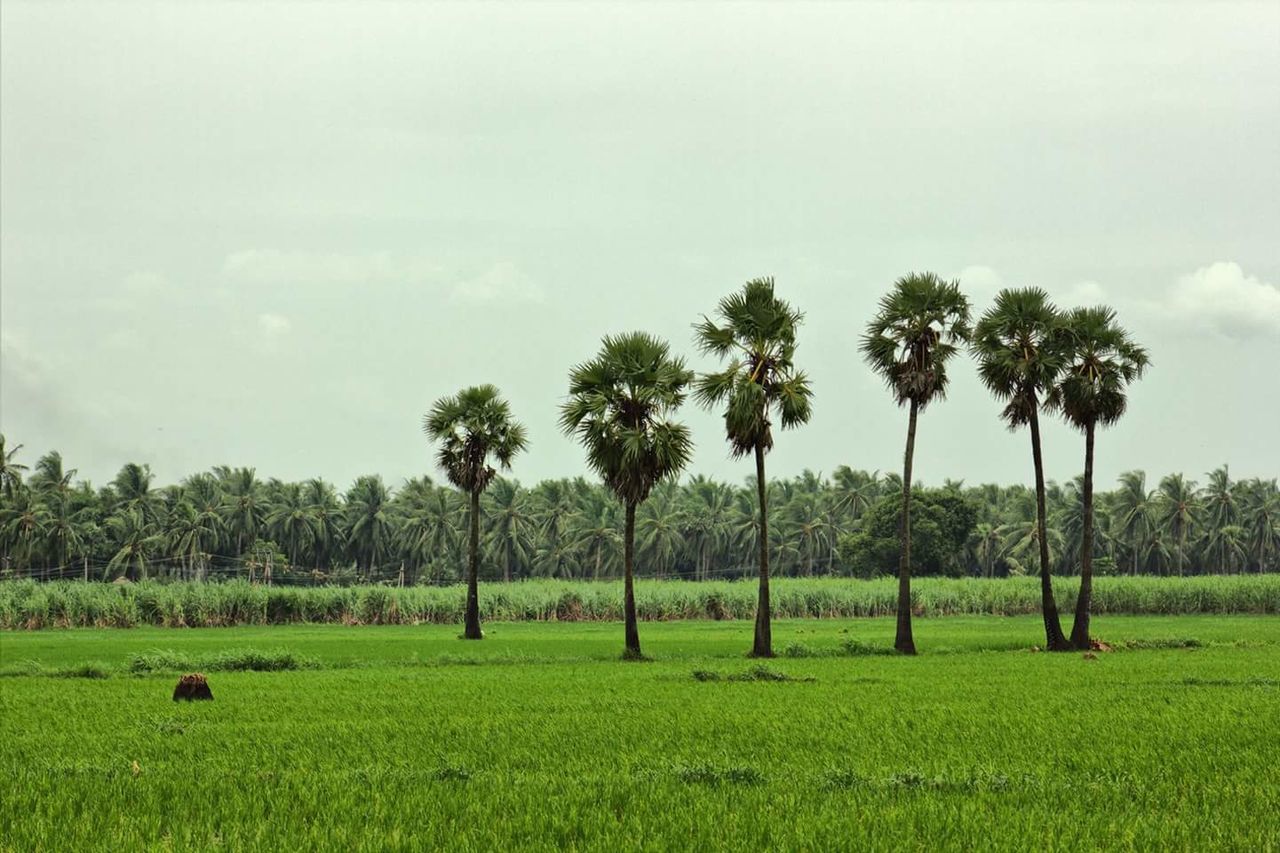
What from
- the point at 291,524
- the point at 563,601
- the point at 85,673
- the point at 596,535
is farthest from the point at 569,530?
the point at 85,673

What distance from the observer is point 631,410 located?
157 ft

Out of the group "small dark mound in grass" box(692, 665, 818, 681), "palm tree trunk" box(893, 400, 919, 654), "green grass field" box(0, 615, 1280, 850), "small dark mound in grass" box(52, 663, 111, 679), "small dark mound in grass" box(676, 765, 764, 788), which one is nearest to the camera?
"green grass field" box(0, 615, 1280, 850)

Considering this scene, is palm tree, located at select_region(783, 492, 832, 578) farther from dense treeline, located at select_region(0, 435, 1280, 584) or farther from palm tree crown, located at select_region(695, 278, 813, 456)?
palm tree crown, located at select_region(695, 278, 813, 456)

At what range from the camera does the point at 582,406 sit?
157ft

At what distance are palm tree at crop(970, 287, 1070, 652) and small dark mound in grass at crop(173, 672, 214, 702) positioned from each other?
3525 centimetres

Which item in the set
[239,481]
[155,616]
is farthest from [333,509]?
[155,616]

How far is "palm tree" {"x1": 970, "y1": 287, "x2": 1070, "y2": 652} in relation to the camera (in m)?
50.9

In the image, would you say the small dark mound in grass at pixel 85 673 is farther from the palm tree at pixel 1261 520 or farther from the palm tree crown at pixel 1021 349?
the palm tree at pixel 1261 520

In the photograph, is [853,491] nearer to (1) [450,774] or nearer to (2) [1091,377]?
(2) [1091,377]

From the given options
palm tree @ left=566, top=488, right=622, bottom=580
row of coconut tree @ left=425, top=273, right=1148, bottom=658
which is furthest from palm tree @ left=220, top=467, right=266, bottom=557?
row of coconut tree @ left=425, top=273, right=1148, bottom=658

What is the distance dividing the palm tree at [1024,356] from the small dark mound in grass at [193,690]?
3525 cm

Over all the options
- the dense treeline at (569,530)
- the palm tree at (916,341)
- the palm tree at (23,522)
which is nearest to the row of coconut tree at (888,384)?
the palm tree at (916,341)

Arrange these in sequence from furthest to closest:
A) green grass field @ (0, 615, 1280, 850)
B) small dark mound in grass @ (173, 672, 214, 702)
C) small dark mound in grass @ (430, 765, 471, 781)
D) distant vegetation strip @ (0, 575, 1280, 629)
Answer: distant vegetation strip @ (0, 575, 1280, 629)
small dark mound in grass @ (173, 672, 214, 702)
small dark mound in grass @ (430, 765, 471, 781)
green grass field @ (0, 615, 1280, 850)

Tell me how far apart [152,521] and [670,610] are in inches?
2828
